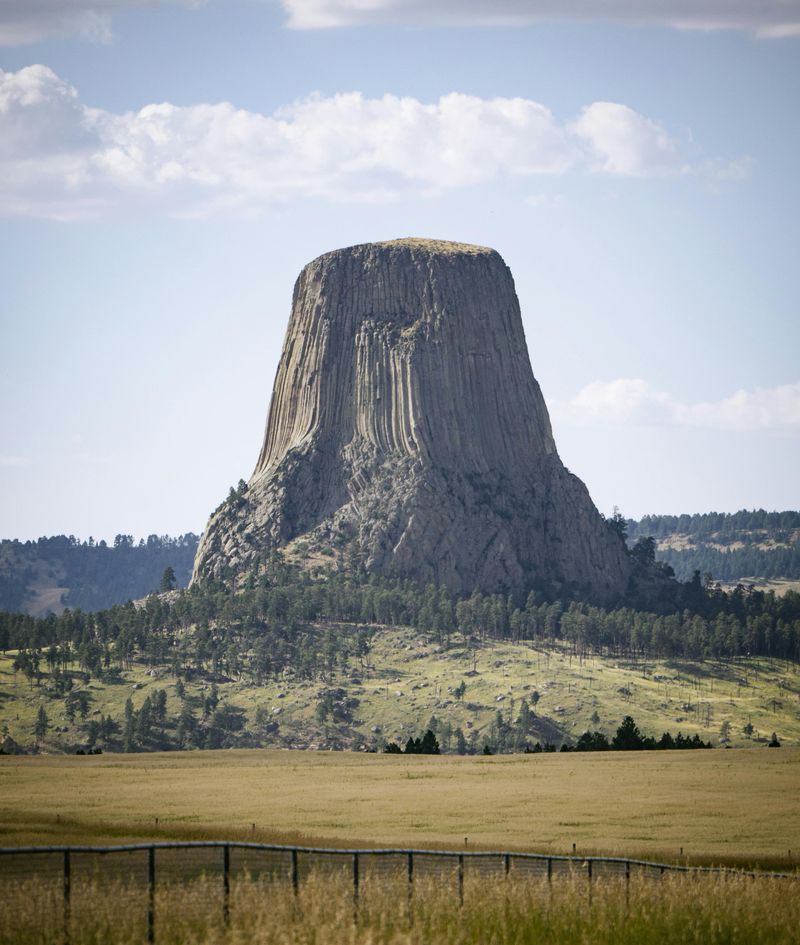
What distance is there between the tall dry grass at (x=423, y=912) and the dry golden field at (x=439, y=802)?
1628cm

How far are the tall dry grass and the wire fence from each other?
0.40ft

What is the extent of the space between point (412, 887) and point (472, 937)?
8.49ft

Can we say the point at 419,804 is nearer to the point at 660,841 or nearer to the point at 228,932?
the point at 660,841

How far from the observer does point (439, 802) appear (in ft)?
259

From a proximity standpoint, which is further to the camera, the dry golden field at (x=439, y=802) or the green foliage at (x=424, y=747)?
the green foliage at (x=424, y=747)

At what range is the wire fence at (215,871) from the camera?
29922 millimetres

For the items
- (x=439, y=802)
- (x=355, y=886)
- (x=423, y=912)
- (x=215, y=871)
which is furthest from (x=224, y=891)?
(x=439, y=802)

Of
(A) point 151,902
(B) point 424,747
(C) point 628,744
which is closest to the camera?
(A) point 151,902

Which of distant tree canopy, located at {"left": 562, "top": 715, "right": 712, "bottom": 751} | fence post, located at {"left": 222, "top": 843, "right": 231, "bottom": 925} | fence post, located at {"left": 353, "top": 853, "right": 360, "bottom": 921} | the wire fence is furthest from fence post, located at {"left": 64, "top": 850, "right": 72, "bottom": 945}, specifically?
distant tree canopy, located at {"left": 562, "top": 715, "right": 712, "bottom": 751}

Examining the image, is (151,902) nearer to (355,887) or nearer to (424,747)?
(355,887)

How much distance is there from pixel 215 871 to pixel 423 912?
8.58 m

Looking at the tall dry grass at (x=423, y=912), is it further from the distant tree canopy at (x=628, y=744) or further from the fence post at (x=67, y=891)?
the distant tree canopy at (x=628, y=744)

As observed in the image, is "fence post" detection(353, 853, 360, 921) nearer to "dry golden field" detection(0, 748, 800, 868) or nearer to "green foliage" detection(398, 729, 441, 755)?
"dry golden field" detection(0, 748, 800, 868)

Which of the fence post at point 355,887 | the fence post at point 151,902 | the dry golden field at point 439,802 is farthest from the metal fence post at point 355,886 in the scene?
the dry golden field at point 439,802
